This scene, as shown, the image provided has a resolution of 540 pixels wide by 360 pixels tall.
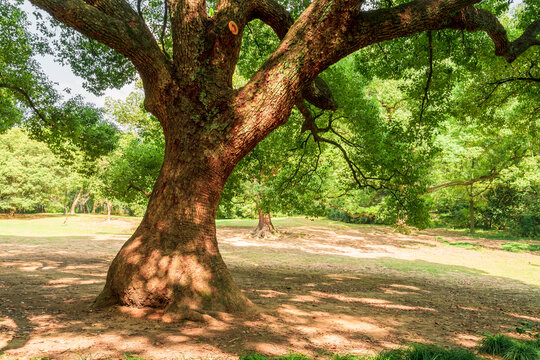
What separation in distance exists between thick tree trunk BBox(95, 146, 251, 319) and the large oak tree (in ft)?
0.04

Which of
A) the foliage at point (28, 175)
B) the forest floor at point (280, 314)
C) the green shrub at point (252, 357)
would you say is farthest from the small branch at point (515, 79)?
the foliage at point (28, 175)

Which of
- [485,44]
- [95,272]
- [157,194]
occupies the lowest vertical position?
[95,272]

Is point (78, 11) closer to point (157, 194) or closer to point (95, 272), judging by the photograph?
point (157, 194)

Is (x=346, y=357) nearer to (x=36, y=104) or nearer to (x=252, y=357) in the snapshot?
(x=252, y=357)

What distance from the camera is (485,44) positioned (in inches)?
356

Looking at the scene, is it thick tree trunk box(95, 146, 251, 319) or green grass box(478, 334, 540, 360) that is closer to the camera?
green grass box(478, 334, 540, 360)

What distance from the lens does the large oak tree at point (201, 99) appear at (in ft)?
13.9

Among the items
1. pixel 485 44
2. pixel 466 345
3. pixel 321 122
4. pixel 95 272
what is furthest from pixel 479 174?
pixel 95 272

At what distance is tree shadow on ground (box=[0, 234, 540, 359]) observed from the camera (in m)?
3.28

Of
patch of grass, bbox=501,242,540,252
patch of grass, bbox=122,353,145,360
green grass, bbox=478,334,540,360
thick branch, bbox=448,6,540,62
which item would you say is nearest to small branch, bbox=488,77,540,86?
thick branch, bbox=448,6,540,62

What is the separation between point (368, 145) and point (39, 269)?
9.28 metres

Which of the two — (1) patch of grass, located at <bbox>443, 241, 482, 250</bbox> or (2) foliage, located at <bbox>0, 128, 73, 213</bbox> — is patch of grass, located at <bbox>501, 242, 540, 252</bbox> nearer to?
(1) patch of grass, located at <bbox>443, 241, 482, 250</bbox>

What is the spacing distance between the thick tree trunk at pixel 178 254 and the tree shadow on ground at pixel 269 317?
0.27m

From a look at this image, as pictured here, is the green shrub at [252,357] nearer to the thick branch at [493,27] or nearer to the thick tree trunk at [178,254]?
the thick tree trunk at [178,254]
